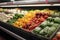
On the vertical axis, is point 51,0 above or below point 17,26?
above

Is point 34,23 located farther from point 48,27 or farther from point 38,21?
point 48,27

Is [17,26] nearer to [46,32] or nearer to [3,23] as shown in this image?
[3,23]

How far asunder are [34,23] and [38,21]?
0.13 metres

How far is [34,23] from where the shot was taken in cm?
396

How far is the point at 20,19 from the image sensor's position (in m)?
4.44

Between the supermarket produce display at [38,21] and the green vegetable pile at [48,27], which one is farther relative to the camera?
the supermarket produce display at [38,21]

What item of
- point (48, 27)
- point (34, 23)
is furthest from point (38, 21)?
point (48, 27)

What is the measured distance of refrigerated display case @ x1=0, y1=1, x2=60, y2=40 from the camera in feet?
11.0

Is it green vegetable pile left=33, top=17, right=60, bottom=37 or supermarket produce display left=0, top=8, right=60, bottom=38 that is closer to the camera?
green vegetable pile left=33, top=17, right=60, bottom=37

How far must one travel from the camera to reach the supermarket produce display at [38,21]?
3.40m

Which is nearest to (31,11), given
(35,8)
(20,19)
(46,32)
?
(35,8)

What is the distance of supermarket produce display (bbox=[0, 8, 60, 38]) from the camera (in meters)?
3.40

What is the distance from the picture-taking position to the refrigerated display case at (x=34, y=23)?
335 centimetres

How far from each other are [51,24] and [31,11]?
1313 millimetres
